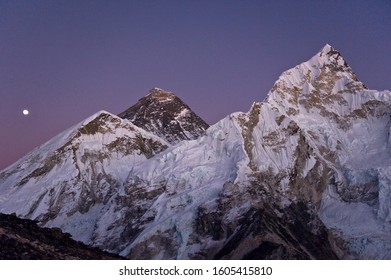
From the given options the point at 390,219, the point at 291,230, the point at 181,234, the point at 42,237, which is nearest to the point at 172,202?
the point at 181,234

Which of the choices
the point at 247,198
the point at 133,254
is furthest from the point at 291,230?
the point at 133,254
